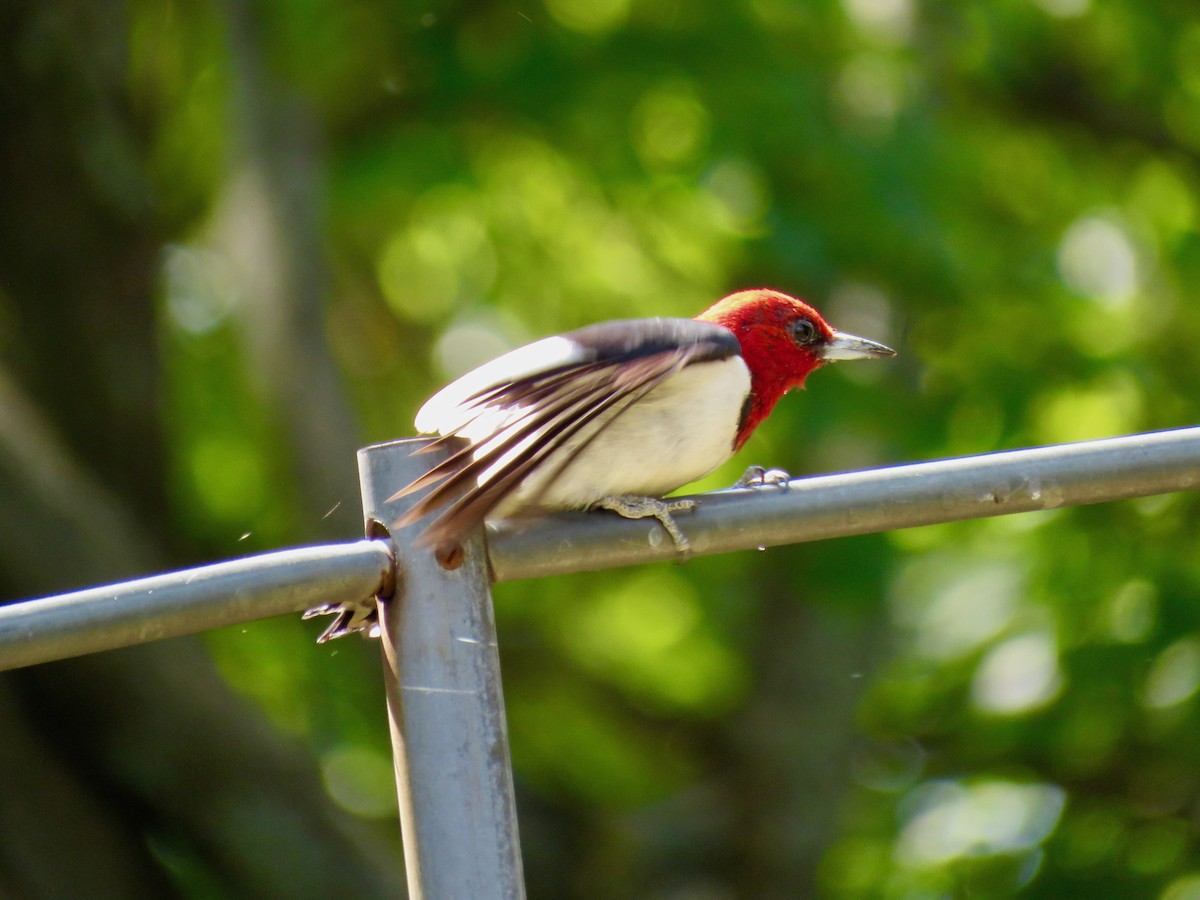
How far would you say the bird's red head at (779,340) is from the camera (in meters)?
4.30

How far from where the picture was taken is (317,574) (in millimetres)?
2014

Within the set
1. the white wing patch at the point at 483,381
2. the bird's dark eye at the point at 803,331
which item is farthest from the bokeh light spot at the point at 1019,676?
the white wing patch at the point at 483,381

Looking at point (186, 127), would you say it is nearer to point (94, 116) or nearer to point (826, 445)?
point (94, 116)

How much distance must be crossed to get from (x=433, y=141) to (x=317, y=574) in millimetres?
5207

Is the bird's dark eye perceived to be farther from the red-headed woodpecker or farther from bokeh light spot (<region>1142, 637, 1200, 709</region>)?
bokeh light spot (<region>1142, 637, 1200, 709</region>)

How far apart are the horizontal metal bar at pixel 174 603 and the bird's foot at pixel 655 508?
575mm

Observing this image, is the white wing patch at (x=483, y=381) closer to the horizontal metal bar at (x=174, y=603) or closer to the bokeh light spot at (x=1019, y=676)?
the horizontal metal bar at (x=174, y=603)

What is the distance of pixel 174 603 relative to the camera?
1893 mm

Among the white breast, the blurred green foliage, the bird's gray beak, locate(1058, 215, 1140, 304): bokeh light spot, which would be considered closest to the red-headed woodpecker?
the white breast

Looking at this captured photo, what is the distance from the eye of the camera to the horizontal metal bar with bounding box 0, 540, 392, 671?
5.97 ft

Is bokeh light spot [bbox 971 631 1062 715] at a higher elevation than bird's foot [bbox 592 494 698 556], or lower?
lower

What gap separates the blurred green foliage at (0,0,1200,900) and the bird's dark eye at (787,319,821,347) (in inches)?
68.2

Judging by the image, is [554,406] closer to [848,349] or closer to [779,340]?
[779,340]

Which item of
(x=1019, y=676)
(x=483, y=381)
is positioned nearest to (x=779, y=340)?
(x=483, y=381)
